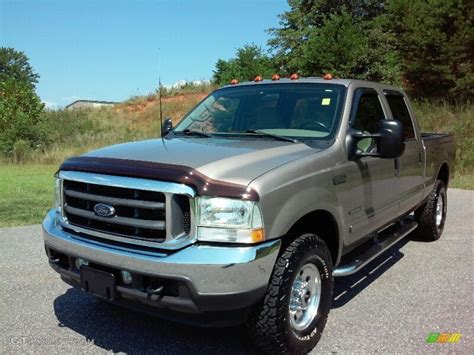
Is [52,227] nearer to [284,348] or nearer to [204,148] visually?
[204,148]

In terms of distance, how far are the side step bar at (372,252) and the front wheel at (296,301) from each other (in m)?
0.26

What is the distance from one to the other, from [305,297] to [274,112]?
1717 millimetres

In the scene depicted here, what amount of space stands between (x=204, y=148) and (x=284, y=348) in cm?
145

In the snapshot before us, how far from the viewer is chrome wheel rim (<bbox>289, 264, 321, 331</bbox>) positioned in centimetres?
327

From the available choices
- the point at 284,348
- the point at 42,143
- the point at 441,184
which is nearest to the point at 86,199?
the point at 284,348

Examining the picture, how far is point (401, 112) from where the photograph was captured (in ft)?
18.1

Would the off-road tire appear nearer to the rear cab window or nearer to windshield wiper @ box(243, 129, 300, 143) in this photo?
the rear cab window

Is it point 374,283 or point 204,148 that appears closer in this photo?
point 204,148

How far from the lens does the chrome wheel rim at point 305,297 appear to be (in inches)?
129

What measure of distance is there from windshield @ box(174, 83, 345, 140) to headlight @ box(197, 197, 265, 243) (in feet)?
4.49

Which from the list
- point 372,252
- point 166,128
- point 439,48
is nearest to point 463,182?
point 439,48

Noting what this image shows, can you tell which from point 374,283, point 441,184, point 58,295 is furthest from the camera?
point 441,184

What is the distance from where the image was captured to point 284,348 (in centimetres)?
312

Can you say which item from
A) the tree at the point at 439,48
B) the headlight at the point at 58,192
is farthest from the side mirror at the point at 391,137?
the tree at the point at 439,48
